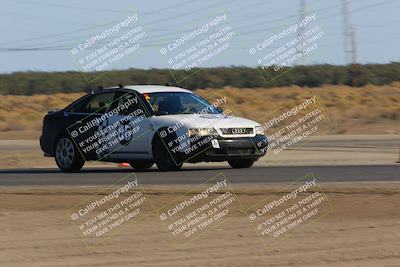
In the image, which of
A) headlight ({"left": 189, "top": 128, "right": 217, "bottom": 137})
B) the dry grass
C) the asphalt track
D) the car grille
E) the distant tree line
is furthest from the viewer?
the distant tree line

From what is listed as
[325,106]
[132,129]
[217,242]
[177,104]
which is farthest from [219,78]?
[217,242]

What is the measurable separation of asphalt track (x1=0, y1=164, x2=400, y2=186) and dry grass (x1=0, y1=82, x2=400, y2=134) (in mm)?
17617

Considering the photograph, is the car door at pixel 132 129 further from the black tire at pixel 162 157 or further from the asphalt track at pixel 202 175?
the asphalt track at pixel 202 175

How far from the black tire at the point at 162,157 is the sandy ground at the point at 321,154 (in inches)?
123

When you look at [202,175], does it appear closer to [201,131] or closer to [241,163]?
[201,131]

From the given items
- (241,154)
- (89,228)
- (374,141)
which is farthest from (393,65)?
(89,228)

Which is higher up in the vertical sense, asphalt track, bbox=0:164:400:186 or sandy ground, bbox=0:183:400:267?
sandy ground, bbox=0:183:400:267

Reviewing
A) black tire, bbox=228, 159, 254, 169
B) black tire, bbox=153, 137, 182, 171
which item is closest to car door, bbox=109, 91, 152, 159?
black tire, bbox=153, 137, 182, 171

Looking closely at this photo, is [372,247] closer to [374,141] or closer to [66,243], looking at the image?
[66,243]

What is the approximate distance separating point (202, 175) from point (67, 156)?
10.5 ft

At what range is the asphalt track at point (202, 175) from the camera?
18.9 metres

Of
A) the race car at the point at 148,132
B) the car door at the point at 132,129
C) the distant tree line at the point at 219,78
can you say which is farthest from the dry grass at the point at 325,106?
the car door at the point at 132,129

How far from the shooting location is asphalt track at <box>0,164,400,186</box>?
744 inches

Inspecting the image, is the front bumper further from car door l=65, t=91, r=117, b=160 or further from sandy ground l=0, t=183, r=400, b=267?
sandy ground l=0, t=183, r=400, b=267
